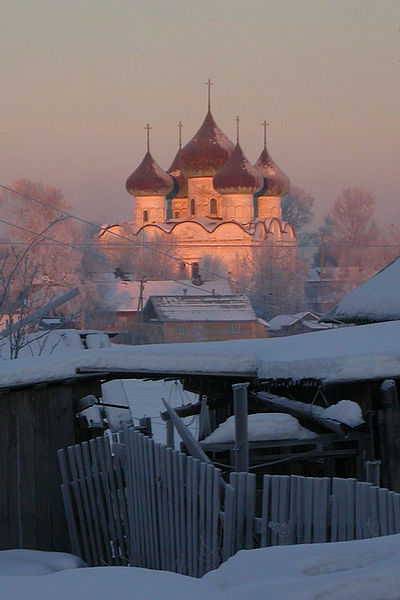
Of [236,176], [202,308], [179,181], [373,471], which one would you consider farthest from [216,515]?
[179,181]

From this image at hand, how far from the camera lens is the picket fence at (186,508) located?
4.52 meters

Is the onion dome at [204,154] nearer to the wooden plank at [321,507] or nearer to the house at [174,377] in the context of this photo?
the house at [174,377]

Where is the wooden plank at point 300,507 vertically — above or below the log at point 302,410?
below

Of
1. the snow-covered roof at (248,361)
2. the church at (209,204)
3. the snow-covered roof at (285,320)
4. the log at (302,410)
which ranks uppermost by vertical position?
the church at (209,204)

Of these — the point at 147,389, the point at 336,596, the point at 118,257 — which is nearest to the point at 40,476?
the point at 336,596

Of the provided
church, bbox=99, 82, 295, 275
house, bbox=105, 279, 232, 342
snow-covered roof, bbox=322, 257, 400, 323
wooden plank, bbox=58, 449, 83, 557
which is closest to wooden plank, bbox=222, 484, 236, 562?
wooden plank, bbox=58, 449, 83, 557

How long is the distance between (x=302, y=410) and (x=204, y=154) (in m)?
58.9

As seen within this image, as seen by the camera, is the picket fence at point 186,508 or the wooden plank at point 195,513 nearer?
the picket fence at point 186,508

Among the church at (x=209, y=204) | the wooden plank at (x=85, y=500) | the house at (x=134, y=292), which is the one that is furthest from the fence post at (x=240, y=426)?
the church at (x=209, y=204)

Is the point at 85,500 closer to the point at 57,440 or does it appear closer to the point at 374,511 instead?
the point at 57,440

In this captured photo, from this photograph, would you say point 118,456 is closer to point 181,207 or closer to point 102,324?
point 102,324

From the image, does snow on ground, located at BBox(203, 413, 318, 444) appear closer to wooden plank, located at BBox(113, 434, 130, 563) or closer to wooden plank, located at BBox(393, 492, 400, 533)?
wooden plank, located at BBox(113, 434, 130, 563)

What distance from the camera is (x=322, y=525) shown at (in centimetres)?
457

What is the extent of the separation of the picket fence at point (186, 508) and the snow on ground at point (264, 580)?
4.02ft
